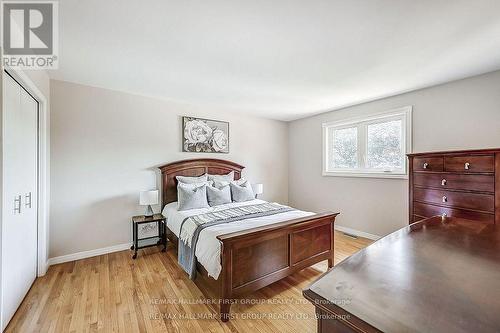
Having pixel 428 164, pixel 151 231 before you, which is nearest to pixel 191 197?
pixel 151 231

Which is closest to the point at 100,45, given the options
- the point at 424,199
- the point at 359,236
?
the point at 424,199

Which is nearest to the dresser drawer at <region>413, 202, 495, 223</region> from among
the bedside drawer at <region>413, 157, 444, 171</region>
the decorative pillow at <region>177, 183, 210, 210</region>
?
the bedside drawer at <region>413, 157, 444, 171</region>

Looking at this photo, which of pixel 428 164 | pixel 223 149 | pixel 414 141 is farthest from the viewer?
pixel 223 149

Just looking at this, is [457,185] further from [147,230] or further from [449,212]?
[147,230]

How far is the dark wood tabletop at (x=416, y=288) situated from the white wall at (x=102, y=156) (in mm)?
3310

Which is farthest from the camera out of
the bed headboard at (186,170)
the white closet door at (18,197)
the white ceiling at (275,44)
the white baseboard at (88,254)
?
the bed headboard at (186,170)

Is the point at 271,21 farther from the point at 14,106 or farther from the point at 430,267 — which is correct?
the point at 14,106

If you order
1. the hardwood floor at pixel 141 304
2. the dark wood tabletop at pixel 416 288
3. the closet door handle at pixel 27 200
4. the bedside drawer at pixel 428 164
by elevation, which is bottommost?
the hardwood floor at pixel 141 304

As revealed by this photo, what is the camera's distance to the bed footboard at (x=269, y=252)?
1.84 meters

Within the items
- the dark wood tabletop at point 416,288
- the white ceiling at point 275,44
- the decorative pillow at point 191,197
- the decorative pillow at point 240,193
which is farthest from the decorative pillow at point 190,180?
the dark wood tabletop at point 416,288

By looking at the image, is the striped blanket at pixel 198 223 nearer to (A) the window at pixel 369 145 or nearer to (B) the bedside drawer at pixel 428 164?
(B) the bedside drawer at pixel 428 164

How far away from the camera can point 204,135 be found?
3951mm

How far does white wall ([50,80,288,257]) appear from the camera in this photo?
2.82 m

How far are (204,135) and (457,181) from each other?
11.8 ft
